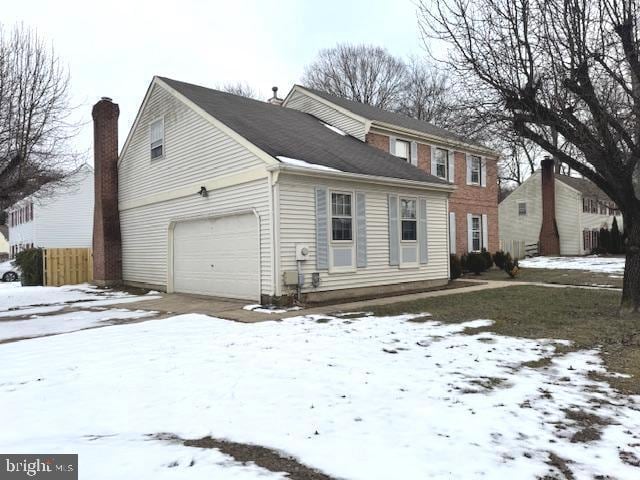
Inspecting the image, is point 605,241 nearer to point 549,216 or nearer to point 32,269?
point 549,216

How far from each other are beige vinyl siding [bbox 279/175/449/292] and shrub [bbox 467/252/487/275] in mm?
4409

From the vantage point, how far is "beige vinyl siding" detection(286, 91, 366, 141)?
1731 centimetres

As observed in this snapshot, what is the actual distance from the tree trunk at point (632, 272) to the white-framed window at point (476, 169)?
12911mm

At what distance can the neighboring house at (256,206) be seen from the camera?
10.5 meters

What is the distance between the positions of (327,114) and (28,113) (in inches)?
414

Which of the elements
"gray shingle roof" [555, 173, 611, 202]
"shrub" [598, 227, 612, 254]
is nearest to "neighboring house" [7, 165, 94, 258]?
"gray shingle roof" [555, 173, 611, 202]

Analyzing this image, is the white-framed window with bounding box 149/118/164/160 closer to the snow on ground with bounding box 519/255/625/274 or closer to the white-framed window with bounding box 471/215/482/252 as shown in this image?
the white-framed window with bounding box 471/215/482/252

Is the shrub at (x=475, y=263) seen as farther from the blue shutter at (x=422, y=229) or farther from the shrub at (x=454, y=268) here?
the blue shutter at (x=422, y=229)

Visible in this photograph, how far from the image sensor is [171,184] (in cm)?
1398

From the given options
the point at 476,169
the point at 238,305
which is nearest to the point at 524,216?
the point at 476,169

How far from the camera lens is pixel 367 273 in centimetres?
1202

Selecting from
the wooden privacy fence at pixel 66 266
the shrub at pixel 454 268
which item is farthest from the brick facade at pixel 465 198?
the wooden privacy fence at pixel 66 266

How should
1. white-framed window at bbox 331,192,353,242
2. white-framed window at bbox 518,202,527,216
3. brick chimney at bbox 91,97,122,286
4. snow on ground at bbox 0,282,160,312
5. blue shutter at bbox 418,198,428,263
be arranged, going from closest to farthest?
white-framed window at bbox 331,192,353,242 < snow on ground at bbox 0,282,160,312 < blue shutter at bbox 418,198,428,263 < brick chimney at bbox 91,97,122,286 < white-framed window at bbox 518,202,527,216

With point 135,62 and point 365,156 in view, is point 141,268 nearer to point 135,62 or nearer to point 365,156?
point 365,156
